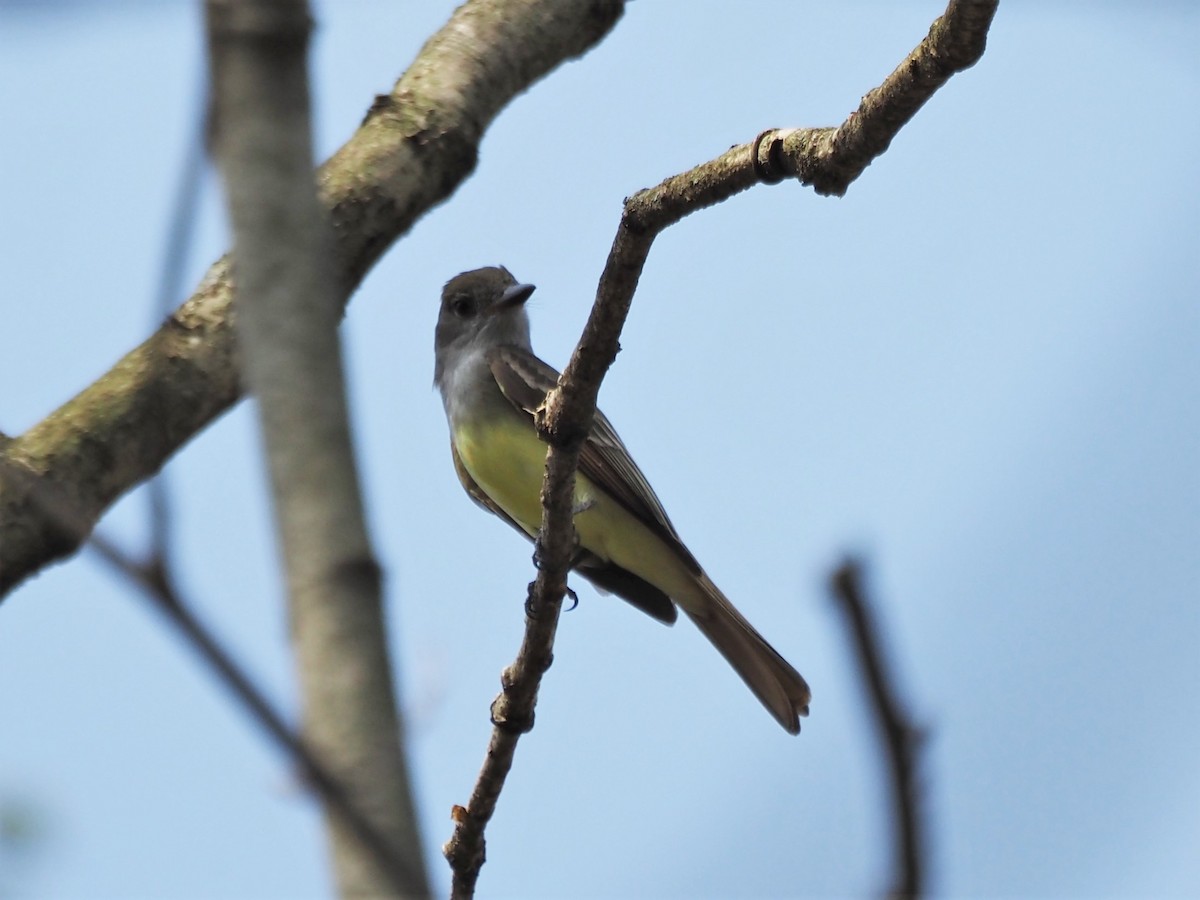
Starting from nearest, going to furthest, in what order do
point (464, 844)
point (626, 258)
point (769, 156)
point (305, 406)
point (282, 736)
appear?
1. point (282, 736)
2. point (305, 406)
3. point (769, 156)
4. point (626, 258)
5. point (464, 844)

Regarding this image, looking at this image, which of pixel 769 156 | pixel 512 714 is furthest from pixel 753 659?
pixel 769 156

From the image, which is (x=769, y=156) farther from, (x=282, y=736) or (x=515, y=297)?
(x=515, y=297)

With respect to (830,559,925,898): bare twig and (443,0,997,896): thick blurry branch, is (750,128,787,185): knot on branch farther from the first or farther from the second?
(830,559,925,898): bare twig

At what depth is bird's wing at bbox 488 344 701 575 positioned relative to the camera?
701 centimetres

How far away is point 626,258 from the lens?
3789 millimetres

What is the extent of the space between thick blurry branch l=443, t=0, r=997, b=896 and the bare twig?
7.31ft

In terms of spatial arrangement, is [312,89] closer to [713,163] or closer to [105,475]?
[713,163]

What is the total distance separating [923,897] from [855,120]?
8.05ft

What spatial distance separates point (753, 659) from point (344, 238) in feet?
10.4

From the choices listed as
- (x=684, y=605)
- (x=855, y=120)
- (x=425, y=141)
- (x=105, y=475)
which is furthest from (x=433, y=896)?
(x=684, y=605)

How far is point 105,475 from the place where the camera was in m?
3.92

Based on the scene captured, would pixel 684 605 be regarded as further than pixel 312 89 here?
Yes

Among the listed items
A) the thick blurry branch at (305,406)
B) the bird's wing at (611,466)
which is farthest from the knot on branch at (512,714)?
the thick blurry branch at (305,406)

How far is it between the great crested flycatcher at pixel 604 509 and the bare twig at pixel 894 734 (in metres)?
5.62
